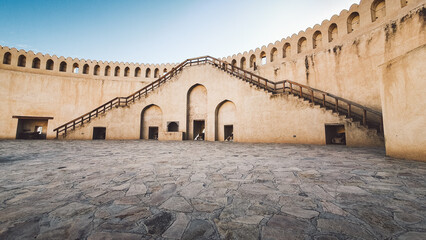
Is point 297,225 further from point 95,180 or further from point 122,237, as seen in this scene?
point 95,180

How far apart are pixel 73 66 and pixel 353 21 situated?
89.7 feet

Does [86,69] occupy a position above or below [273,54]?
below

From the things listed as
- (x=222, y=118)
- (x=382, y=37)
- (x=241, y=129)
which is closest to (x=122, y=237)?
(x=241, y=129)

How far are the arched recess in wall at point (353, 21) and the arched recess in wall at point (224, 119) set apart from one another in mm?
10125

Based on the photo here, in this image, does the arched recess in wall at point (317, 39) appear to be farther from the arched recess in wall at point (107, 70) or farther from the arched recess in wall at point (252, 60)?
the arched recess in wall at point (107, 70)

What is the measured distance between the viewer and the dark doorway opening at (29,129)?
1760 centimetres

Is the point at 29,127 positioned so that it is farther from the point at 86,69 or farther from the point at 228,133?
the point at 228,133

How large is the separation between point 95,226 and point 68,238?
8.3 inches

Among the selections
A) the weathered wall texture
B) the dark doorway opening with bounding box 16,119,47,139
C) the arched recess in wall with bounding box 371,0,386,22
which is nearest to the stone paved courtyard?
the weathered wall texture

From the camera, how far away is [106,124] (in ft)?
54.3

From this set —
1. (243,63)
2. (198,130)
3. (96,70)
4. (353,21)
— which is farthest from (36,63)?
(353,21)

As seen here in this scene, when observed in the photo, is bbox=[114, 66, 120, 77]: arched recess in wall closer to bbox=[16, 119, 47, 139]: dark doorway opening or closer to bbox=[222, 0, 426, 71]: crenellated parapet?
bbox=[16, 119, 47, 139]: dark doorway opening

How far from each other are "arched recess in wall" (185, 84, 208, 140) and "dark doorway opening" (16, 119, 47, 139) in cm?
1651

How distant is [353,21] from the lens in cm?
1239
